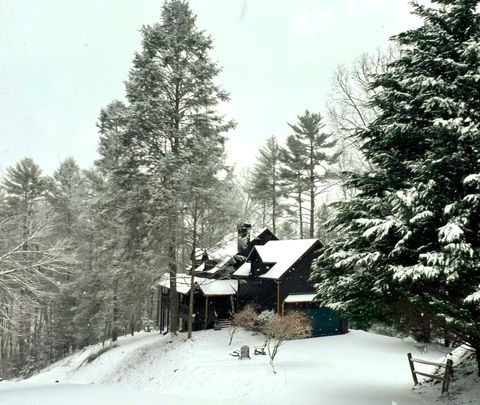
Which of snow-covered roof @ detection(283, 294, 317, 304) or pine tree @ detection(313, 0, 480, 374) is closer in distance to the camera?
pine tree @ detection(313, 0, 480, 374)

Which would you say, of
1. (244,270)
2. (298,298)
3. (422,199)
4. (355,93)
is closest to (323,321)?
(298,298)

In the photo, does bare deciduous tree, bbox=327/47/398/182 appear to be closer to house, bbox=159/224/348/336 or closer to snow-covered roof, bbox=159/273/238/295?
house, bbox=159/224/348/336

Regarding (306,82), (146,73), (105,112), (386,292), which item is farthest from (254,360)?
(306,82)

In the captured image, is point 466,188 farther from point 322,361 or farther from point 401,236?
point 322,361

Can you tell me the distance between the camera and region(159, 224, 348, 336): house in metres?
25.2

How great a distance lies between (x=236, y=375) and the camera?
15.7 metres

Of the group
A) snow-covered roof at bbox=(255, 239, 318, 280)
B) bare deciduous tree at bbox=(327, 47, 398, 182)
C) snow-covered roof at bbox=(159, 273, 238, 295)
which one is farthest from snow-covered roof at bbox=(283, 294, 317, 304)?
bare deciduous tree at bbox=(327, 47, 398, 182)

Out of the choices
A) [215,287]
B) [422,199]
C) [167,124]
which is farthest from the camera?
[215,287]

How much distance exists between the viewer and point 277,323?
56.6 feet

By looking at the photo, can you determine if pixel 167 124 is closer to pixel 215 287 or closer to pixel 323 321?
pixel 215 287

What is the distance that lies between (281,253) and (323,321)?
538cm

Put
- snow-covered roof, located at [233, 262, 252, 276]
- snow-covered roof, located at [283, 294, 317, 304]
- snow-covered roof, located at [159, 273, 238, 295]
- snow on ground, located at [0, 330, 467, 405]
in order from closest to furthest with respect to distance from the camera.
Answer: snow on ground, located at [0, 330, 467, 405], snow-covered roof, located at [283, 294, 317, 304], snow-covered roof, located at [159, 273, 238, 295], snow-covered roof, located at [233, 262, 252, 276]

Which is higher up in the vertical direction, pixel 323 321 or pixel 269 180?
pixel 269 180

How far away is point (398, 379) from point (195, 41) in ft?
66.3
